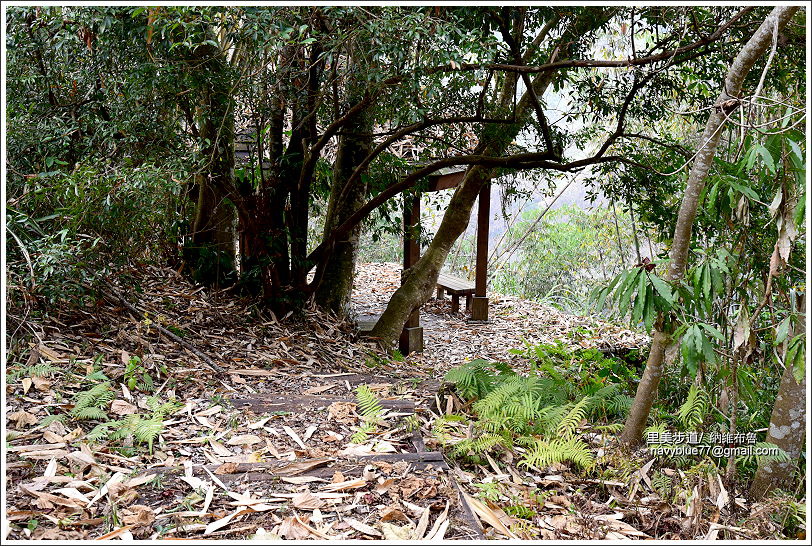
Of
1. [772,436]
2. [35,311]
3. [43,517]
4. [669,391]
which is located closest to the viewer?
[43,517]

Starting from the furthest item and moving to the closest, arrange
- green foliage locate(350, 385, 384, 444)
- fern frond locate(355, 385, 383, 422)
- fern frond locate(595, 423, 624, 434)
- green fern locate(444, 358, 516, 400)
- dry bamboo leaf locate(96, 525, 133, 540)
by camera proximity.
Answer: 1. green fern locate(444, 358, 516, 400)
2. fern frond locate(595, 423, 624, 434)
3. fern frond locate(355, 385, 383, 422)
4. green foliage locate(350, 385, 384, 444)
5. dry bamboo leaf locate(96, 525, 133, 540)

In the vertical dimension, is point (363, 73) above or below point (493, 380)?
above

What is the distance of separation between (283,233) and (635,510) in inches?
148

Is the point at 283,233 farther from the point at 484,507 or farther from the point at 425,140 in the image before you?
the point at 484,507

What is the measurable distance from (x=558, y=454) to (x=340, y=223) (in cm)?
364

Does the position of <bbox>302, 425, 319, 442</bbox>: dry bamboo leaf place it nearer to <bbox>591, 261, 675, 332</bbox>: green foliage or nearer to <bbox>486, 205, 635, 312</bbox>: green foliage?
<bbox>591, 261, 675, 332</bbox>: green foliage

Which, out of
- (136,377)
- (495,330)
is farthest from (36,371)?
(495,330)

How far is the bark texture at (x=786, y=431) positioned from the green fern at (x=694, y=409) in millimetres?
397

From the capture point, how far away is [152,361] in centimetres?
407

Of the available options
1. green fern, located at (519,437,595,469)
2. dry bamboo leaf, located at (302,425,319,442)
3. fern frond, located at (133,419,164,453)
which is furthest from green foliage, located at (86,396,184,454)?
green fern, located at (519,437,595,469)

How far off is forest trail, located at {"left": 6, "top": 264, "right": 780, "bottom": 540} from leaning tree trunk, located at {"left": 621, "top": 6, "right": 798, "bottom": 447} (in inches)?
26.3

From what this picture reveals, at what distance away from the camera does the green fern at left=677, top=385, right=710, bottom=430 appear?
3.67 meters

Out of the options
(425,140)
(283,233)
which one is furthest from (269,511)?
(425,140)

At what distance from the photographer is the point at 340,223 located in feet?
21.0
